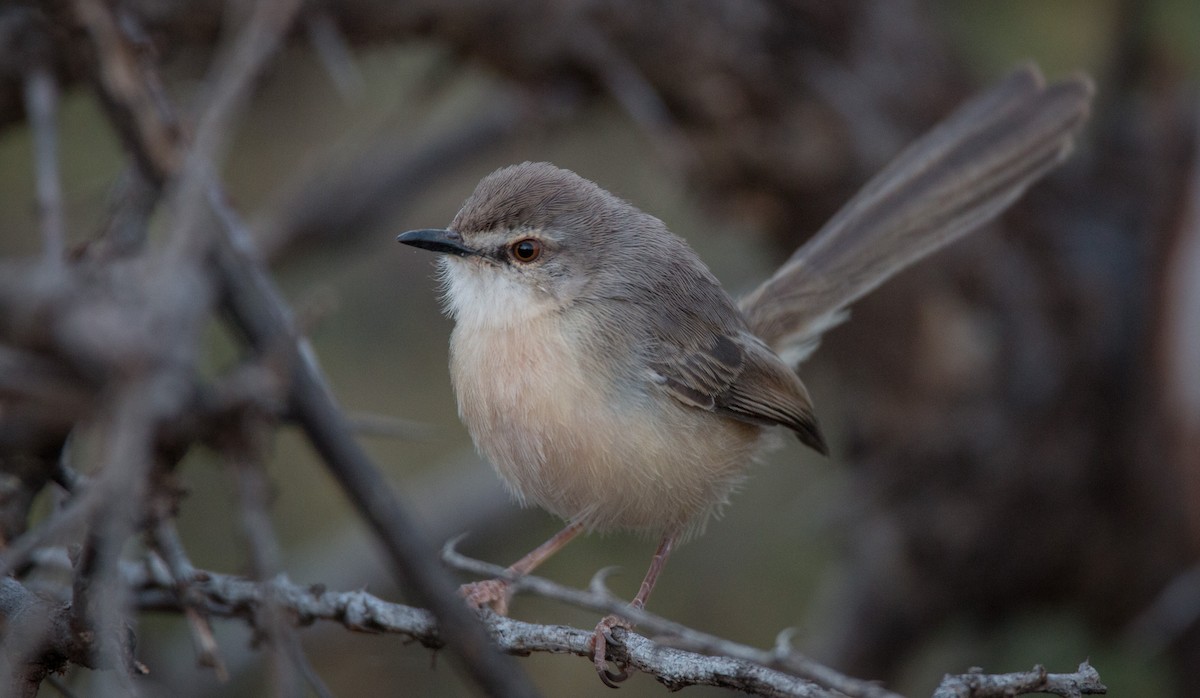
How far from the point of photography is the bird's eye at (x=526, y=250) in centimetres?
367

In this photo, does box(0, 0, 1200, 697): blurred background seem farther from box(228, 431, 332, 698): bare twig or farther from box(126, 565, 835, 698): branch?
box(228, 431, 332, 698): bare twig

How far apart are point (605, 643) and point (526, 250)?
133 centimetres

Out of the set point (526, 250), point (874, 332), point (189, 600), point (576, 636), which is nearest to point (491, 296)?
point (526, 250)

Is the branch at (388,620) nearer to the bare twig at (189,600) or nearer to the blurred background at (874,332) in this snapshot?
the bare twig at (189,600)

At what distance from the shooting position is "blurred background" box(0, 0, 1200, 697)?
5594 millimetres

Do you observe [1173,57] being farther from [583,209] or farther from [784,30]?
[583,209]

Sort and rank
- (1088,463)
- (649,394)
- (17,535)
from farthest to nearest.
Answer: (1088,463) → (649,394) → (17,535)

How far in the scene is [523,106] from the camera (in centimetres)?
531

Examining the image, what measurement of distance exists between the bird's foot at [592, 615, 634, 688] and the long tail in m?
1.81

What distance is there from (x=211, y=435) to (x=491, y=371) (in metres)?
2.05

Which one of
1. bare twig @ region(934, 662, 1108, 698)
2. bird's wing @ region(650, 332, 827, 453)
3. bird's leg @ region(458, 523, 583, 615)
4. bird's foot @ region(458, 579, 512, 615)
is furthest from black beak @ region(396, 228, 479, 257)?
bare twig @ region(934, 662, 1108, 698)

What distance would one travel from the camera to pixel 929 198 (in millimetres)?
4613

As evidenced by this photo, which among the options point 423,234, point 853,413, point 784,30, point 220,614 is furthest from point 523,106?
point 220,614

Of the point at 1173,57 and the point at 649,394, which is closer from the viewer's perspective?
the point at 649,394
